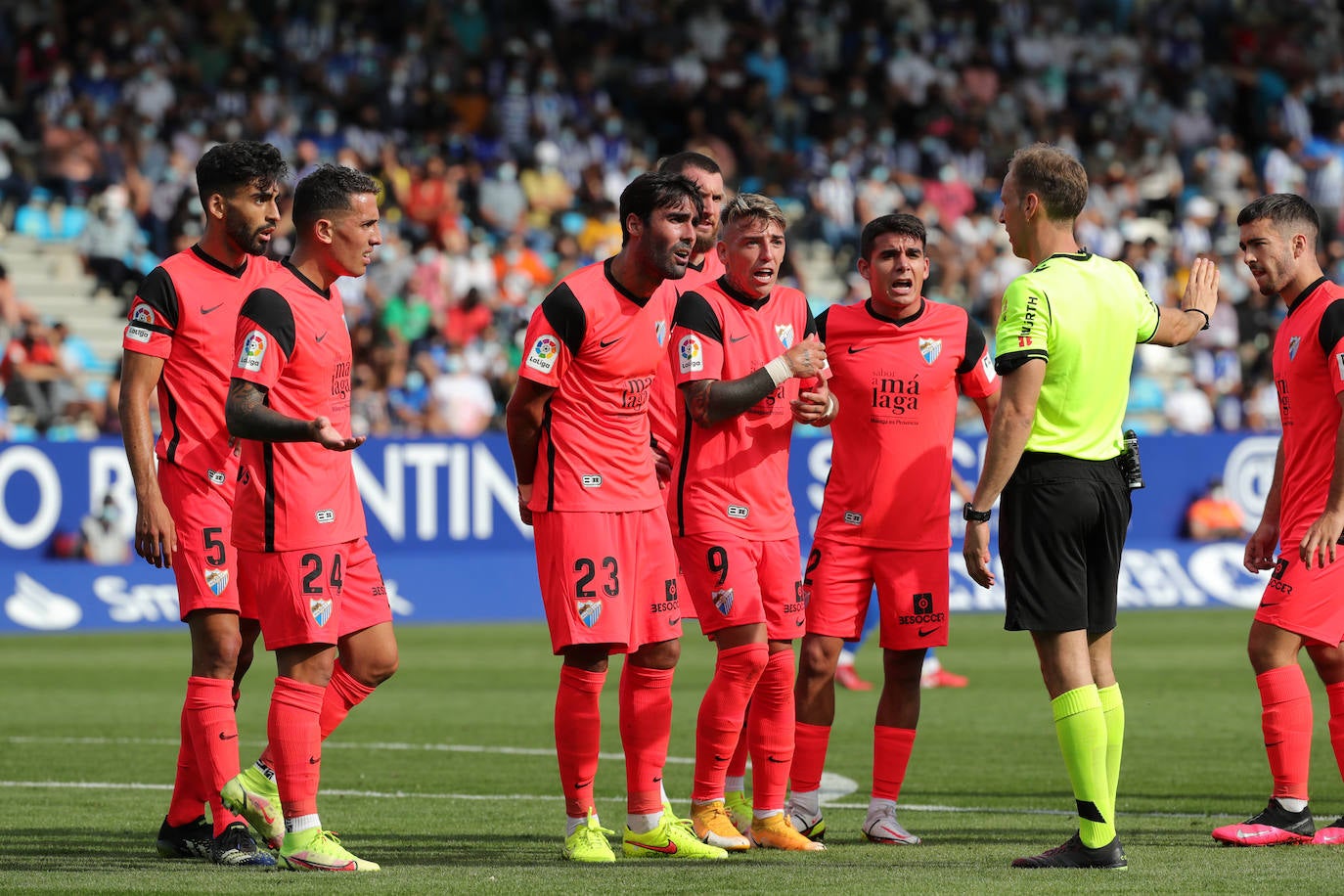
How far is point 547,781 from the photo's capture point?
9.84 m

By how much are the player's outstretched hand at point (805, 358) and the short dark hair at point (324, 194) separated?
1759 millimetres

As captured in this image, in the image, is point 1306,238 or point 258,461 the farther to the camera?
point 1306,238

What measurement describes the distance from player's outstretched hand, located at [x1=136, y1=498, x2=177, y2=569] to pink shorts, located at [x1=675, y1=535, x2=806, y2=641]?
204 centimetres

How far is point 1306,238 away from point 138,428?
4783mm

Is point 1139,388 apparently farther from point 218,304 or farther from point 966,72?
point 218,304

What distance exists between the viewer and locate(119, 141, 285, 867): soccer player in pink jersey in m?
7.19

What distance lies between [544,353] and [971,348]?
2.02 metres

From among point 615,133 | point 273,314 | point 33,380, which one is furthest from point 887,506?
point 615,133

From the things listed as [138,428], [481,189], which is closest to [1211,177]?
[481,189]

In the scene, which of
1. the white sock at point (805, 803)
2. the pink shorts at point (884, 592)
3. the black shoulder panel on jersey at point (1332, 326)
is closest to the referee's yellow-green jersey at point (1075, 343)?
the black shoulder panel on jersey at point (1332, 326)

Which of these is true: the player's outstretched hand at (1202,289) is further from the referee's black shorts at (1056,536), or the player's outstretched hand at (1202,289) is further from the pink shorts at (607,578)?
the pink shorts at (607,578)

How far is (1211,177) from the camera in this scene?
1212 inches

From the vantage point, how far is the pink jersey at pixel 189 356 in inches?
290

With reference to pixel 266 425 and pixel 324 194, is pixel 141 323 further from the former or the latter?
pixel 266 425
